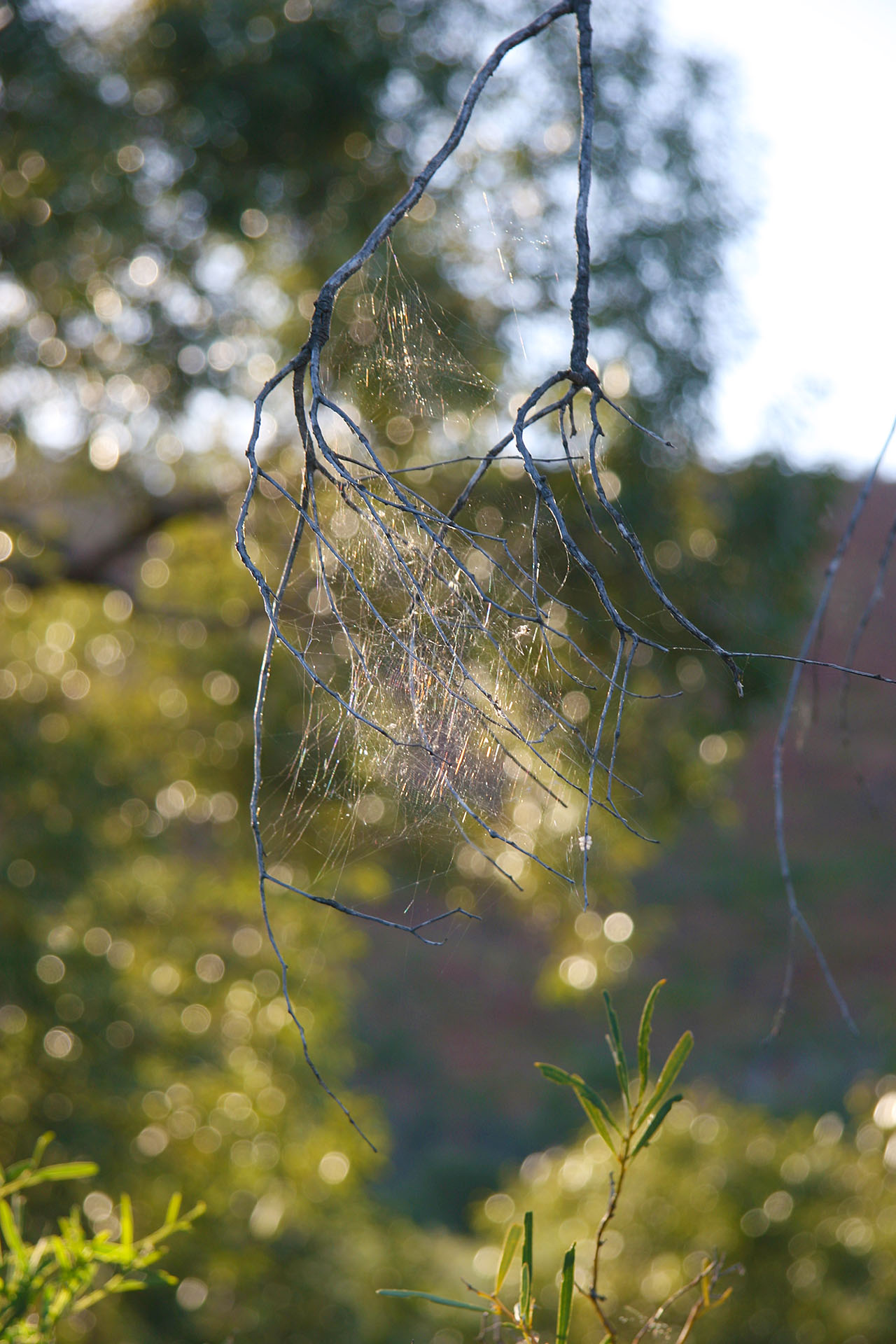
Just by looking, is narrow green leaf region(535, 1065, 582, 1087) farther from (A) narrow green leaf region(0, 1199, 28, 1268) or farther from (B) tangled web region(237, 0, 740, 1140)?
(A) narrow green leaf region(0, 1199, 28, 1268)

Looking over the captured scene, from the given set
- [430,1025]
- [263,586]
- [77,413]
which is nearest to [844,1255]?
[263,586]

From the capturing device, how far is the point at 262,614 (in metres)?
4.73

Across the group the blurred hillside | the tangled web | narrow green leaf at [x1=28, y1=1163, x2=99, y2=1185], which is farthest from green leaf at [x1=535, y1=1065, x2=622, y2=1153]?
the blurred hillside

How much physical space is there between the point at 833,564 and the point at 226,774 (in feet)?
13.0

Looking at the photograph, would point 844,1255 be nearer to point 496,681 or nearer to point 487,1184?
point 496,681

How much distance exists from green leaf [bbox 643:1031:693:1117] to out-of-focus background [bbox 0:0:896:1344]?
2456 millimetres

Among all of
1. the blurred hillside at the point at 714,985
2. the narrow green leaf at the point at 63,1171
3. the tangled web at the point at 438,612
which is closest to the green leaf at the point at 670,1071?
the tangled web at the point at 438,612

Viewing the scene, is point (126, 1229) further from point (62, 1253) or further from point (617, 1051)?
point (617, 1051)

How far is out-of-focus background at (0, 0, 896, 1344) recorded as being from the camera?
3.77 meters

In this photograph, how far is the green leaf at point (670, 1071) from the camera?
2.11 feet

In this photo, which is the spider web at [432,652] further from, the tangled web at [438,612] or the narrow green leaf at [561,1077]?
the narrow green leaf at [561,1077]

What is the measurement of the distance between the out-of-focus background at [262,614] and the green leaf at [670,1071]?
2.46 meters

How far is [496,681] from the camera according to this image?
1.04 meters

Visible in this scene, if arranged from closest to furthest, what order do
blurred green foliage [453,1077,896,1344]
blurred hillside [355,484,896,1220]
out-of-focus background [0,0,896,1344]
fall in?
1. blurred green foliage [453,1077,896,1344]
2. out-of-focus background [0,0,896,1344]
3. blurred hillside [355,484,896,1220]
